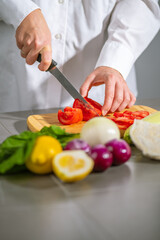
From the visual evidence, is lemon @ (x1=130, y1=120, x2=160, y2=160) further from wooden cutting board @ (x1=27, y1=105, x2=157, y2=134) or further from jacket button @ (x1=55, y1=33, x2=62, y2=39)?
jacket button @ (x1=55, y1=33, x2=62, y2=39)

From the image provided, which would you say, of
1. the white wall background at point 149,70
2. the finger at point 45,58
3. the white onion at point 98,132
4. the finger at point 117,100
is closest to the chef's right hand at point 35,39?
the finger at point 45,58

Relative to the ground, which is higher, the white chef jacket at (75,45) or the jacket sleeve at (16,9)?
the jacket sleeve at (16,9)

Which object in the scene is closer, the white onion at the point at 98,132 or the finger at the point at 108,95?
the white onion at the point at 98,132

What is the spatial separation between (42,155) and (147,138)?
315 millimetres

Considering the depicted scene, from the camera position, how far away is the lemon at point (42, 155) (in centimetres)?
82

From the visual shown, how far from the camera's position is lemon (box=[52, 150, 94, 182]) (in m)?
0.78

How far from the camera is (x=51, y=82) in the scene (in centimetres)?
170

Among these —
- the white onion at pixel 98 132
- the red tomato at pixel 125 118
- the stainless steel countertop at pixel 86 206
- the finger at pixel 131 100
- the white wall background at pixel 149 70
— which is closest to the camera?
the stainless steel countertop at pixel 86 206

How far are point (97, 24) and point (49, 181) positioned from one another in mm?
1073

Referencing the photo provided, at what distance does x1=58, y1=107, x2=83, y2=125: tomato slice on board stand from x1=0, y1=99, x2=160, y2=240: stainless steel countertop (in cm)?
39

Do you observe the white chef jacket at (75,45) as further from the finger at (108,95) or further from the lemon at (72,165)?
the lemon at (72,165)

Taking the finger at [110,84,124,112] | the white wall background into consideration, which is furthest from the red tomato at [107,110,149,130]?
the white wall background

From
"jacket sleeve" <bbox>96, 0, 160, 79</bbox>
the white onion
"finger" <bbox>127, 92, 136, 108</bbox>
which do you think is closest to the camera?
the white onion

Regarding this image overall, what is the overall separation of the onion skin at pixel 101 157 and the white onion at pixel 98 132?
87 millimetres
